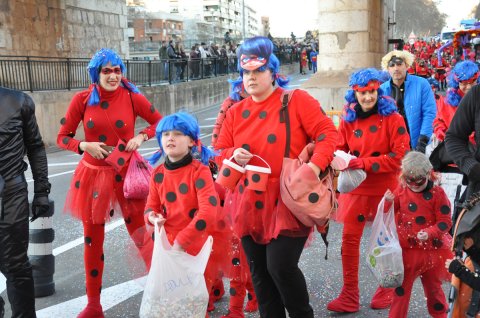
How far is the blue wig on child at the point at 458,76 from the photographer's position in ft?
17.5

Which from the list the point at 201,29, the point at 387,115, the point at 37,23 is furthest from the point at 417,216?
the point at 201,29

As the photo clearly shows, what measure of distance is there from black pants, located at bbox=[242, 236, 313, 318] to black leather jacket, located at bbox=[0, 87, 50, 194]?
5.26ft

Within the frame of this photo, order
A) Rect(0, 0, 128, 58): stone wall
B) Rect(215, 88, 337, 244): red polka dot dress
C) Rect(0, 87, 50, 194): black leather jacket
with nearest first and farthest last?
Rect(215, 88, 337, 244): red polka dot dress → Rect(0, 87, 50, 194): black leather jacket → Rect(0, 0, 128, 58): stone wall

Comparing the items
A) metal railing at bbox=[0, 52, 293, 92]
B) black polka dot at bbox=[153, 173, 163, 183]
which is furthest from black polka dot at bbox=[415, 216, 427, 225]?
metal railing at bbox=[0, 52, 293, 92]

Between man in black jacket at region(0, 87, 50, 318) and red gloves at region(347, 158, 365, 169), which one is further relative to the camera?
red gloves at region(347, 158, 365, 169)

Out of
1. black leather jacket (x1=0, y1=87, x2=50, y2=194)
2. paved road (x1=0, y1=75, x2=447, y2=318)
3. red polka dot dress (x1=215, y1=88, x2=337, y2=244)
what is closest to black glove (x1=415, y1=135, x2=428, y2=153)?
paved road (x1=0, y1=75, x2=447, y2=318)

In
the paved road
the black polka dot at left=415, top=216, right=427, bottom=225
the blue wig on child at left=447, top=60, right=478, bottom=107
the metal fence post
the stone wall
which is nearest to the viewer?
the black polka dot at left=415, top=216, right=427, bottom=225

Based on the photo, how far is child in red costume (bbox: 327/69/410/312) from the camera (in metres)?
4.42

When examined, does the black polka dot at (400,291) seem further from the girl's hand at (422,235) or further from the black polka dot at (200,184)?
the black polka dot at (200,184)

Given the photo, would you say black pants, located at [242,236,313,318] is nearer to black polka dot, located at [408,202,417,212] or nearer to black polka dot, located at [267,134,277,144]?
black polka dot, located at [267,134,277,144]

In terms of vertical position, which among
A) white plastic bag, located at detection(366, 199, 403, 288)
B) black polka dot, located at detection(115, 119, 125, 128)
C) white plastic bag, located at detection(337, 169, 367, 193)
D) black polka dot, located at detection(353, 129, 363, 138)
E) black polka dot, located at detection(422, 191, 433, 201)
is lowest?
white plastic bag, located at detection(366, 199, 403, 288)

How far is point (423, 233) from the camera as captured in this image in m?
3.87

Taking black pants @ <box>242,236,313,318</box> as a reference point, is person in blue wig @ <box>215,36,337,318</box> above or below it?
above

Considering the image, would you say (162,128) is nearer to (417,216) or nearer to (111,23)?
(417,216)
